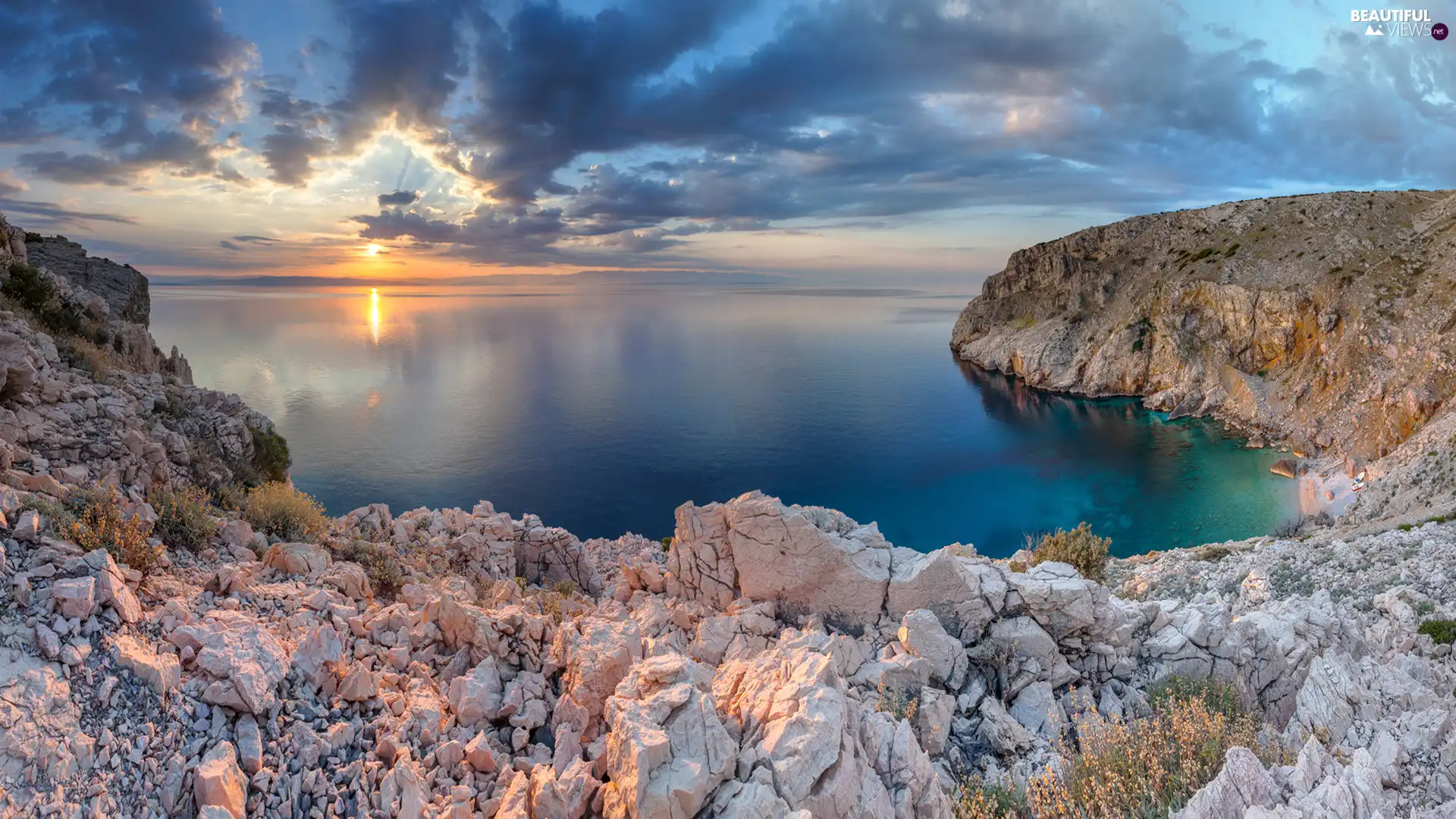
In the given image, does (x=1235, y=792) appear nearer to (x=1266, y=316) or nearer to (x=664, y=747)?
(x=664, y=747)

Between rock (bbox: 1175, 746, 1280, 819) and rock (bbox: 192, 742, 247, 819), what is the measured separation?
27.8 feet

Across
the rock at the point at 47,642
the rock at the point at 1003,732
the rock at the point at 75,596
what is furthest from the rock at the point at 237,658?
the rock at the point at 1003,732

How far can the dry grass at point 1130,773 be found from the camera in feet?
22.4

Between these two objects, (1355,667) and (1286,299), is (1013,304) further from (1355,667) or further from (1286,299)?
(1355,667)

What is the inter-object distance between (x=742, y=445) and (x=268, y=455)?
40.9 metres

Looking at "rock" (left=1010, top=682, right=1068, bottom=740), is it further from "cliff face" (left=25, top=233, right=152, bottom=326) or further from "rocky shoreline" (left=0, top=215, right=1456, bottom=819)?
"cliff face" (left=25, top=233, right=152, bottom=326)

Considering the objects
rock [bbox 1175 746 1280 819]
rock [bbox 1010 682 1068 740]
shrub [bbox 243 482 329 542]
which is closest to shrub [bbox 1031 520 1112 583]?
rock [bbox 1010 682 1068 740]

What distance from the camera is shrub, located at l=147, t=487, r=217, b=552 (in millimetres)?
9922

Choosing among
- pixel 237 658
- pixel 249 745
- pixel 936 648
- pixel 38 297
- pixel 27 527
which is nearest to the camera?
pixel 249 745

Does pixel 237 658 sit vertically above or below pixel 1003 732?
above

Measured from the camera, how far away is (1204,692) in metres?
8.84

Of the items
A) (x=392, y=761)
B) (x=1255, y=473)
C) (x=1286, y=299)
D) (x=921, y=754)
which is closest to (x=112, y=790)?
(x=392, y=761)

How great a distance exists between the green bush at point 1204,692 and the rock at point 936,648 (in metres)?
2.61

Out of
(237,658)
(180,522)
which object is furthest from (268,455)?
(237,658)
